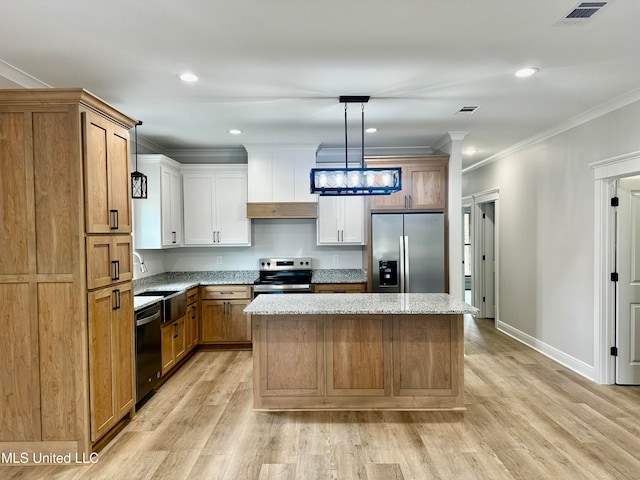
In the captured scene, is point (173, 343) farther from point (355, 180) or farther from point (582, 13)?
point (582, 13)

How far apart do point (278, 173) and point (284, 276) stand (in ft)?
4.58

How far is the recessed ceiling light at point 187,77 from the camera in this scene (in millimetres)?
2957

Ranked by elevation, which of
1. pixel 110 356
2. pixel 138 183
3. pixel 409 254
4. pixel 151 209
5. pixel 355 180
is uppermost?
pixel 138 183

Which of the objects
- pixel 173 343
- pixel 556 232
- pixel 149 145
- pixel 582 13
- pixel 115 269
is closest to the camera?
pixel 582 13

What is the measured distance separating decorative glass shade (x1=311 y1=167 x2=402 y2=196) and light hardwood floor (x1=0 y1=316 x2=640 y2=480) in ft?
6.11

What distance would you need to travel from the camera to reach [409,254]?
4.93 m

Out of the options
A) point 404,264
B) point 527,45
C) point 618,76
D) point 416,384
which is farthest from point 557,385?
point 527,45

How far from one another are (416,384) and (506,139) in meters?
3.51

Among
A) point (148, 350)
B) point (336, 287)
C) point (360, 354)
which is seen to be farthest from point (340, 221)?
point (148, 350)

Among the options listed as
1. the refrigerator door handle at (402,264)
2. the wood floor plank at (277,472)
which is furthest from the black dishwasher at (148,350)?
the refrigerator door handle at (402,264)

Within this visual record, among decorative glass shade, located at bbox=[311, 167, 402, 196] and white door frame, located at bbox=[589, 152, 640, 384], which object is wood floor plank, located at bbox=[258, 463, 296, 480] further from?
white door frame, located at bbox=[589, 152, 640, 384]

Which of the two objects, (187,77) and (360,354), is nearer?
(187,77)

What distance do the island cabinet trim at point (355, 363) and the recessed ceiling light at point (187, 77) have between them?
1930mm

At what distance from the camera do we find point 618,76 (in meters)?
3.08
